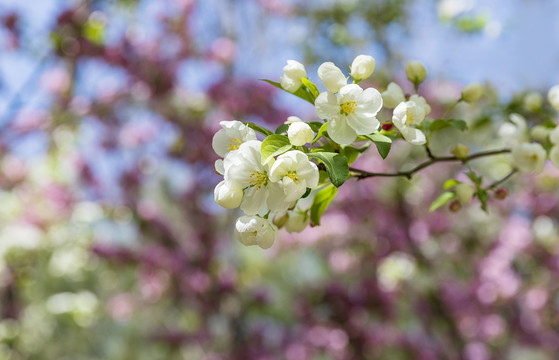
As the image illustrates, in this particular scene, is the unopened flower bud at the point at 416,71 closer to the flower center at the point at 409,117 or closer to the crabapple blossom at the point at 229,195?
the flower center at the point at 409,117

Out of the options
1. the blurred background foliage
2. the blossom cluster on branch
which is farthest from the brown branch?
the blurred background foliage

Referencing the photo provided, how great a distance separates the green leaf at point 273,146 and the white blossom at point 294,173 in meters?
0.01

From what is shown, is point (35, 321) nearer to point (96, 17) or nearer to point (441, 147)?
point (96, 17)

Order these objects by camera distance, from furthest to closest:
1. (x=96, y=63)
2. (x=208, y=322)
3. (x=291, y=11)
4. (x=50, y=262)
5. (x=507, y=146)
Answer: (x=50, y=262), (x=291, y=11), (x=208, y=322), (x=96, y=63), (x=507, y=146)

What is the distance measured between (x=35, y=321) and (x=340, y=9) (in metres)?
3.75

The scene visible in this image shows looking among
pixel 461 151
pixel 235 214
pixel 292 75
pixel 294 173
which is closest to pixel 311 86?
pixel 292 75

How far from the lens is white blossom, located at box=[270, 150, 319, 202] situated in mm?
389

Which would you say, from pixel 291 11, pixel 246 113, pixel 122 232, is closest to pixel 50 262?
pixel 122 232

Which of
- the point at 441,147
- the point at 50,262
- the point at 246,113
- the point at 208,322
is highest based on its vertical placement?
the point at 246,113

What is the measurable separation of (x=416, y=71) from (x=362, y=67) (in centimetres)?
13

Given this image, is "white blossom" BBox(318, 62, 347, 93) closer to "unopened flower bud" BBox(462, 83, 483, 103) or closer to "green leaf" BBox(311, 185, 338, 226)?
"green leaf" BBox(311, 185, 338, 226)

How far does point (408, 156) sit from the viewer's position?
272cm

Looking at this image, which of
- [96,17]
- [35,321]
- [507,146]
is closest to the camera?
[507,146]

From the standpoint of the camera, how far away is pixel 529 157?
23.1 inches
